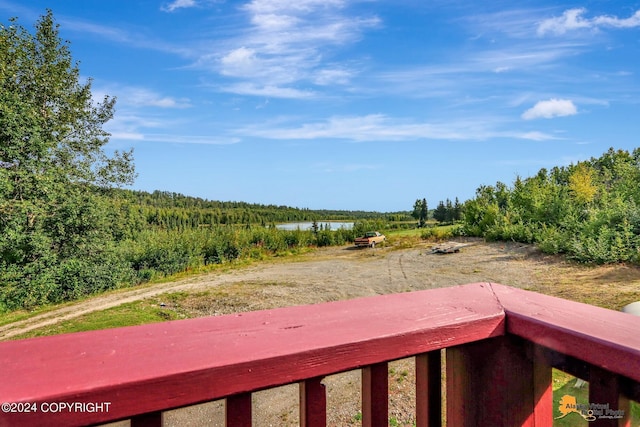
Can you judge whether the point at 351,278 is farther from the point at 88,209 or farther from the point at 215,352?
the point at 215,352

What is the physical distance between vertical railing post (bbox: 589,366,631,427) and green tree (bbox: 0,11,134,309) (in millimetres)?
11055

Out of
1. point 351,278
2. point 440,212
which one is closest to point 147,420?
point 351,278

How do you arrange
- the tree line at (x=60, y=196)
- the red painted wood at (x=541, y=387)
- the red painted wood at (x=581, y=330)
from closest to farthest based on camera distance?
the red painted wood at (x=581, y=330), the red painted wood at (x=541, y=387), the tree line at (x=60, y=196)

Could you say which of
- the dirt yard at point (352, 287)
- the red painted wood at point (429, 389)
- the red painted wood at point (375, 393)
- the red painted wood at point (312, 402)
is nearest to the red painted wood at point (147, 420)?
the red painted wood at point (312, 402)

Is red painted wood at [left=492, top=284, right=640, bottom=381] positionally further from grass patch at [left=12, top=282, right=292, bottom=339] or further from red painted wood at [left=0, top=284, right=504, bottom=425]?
grass patch at [left=12, top=282, right=292, bottom=339]

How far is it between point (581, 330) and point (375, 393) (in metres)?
0.38

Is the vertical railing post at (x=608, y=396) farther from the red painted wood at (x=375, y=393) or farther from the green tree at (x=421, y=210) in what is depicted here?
the green tree at (x=421, y=210)

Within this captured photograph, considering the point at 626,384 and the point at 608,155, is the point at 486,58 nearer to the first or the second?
the point at 626,384

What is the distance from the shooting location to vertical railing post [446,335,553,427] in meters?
0.69

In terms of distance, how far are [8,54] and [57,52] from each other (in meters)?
1.26

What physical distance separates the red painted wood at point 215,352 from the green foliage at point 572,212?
9.45 metres

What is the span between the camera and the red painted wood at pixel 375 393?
0.62 m

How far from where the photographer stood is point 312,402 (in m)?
0.58

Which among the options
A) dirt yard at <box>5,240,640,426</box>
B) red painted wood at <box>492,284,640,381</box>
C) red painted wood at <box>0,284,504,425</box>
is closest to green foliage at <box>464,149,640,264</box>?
dirt yard at <box>5,240,640,426</box>
